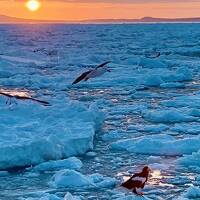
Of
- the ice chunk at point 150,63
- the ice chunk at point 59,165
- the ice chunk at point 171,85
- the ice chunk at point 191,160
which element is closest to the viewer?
the ice chunk at point 59,165

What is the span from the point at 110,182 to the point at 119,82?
46.5ft

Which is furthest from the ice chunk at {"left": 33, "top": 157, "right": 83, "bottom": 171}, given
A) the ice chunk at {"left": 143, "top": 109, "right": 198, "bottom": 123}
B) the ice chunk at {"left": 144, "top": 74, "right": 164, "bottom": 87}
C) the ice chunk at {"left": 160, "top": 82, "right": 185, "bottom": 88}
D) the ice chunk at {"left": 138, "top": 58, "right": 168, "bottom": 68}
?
the ice chunk at {"left": 138, "top": 58, "right": 168, "bottom": 68}

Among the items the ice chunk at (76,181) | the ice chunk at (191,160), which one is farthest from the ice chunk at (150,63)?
the ice chunk at (76,181)

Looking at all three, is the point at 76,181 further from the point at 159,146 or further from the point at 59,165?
the point at 159,146

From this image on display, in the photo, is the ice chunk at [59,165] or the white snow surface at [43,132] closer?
the ice chunk at [59,165]

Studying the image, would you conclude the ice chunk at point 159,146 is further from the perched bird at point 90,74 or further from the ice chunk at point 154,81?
the ice chunk at point 154,81

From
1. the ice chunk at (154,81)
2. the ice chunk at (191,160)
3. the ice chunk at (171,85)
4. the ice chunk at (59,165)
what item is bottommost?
the ice chunk at (59,165)

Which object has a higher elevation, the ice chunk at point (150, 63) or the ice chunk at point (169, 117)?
the ice chunk at point (150, 63)

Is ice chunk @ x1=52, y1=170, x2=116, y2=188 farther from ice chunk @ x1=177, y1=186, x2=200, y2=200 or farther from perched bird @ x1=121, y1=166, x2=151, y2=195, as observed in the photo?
ice chunk @ x1=177, y1=186, x2=200, y2=200

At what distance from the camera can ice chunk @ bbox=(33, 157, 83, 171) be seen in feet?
26.1

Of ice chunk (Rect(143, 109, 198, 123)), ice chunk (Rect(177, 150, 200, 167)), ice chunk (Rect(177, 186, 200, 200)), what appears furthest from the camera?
ice chunk (Rect(143, 109, 198, 123))

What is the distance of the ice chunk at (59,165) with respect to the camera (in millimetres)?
7961

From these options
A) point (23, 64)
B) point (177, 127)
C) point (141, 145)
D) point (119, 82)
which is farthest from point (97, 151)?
point (23, 64)

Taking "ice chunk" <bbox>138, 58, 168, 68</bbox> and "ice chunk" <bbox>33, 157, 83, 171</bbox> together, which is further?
"ice chunk" <bbox>138, 58, 168, 68</bbox>
